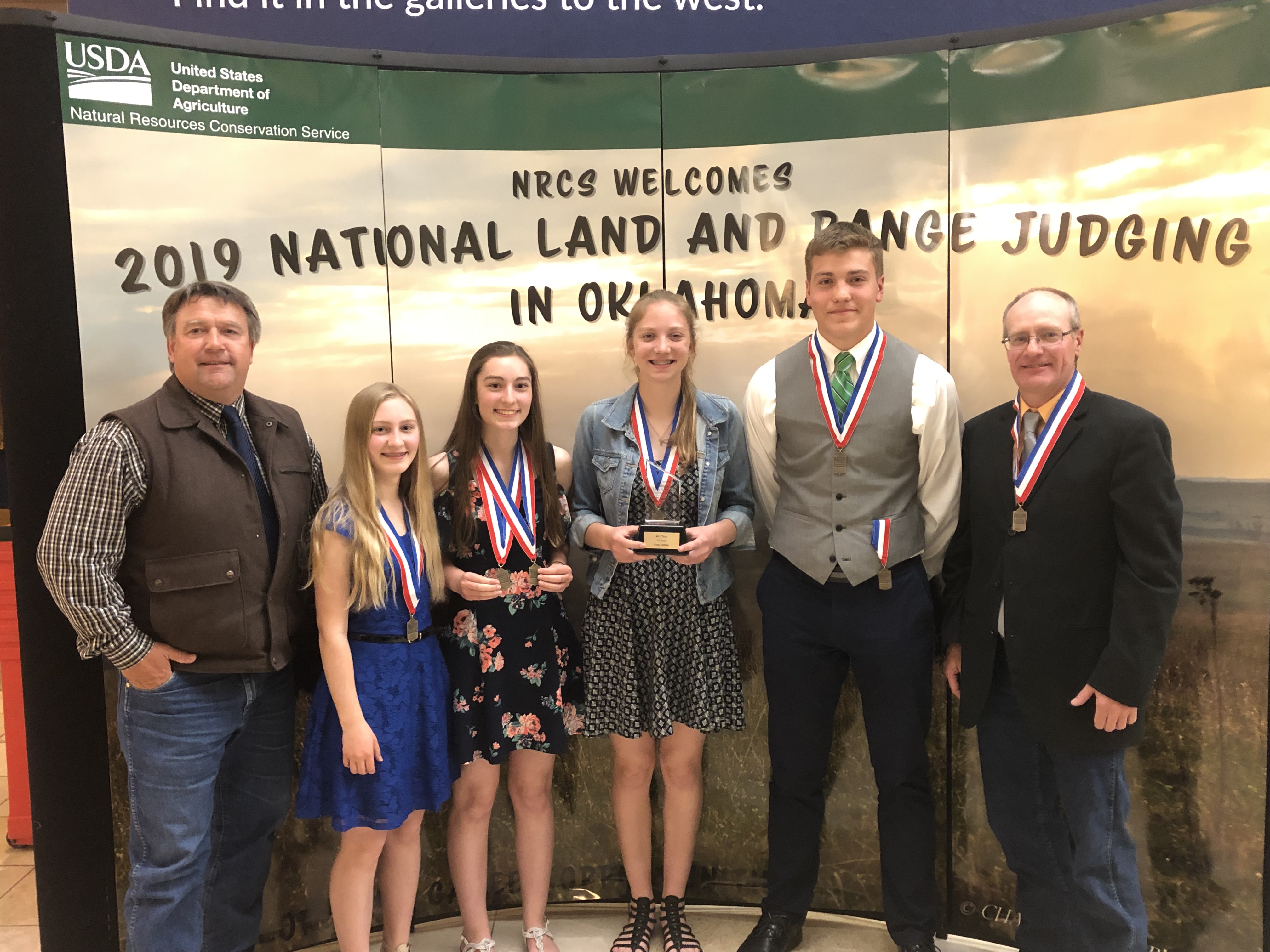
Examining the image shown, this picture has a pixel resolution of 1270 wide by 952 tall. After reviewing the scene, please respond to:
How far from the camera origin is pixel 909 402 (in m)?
2.45

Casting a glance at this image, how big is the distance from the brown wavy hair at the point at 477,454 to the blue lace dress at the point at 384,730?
6.9 inches

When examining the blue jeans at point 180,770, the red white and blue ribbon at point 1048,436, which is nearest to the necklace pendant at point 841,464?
the red white and blue ribbon at point 1048,436

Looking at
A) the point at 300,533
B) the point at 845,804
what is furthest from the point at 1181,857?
the point at 300,533

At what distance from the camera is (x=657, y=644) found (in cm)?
259

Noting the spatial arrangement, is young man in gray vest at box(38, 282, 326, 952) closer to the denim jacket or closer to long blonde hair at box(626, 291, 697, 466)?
the denim jacket

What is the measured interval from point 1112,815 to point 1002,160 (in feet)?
6.34

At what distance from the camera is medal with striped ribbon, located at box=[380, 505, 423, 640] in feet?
7.66

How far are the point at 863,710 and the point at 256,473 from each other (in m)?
1.92

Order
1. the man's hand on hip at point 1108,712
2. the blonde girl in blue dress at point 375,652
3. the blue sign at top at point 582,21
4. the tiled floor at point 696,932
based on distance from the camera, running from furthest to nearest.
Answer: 1. the blue sign at top at point 582,21
2. the tiled floor at point 696,932
3. the blonde girl in blue dress at point 375,652
4. the man's hand on hip at point 1108,712

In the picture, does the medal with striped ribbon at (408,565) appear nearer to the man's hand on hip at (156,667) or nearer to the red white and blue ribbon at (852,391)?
the man's hand on hip at (156,667)

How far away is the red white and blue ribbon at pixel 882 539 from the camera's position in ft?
7.98

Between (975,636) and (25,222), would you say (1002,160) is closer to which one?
(975,636)

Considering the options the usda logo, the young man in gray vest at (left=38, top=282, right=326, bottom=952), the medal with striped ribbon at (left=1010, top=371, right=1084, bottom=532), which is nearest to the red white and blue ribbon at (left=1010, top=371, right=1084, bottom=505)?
the medal with striped ribbon at (left=1010, top=371, right=1084, bottom=532)

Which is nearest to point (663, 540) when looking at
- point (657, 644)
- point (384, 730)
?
point (657, 644)
